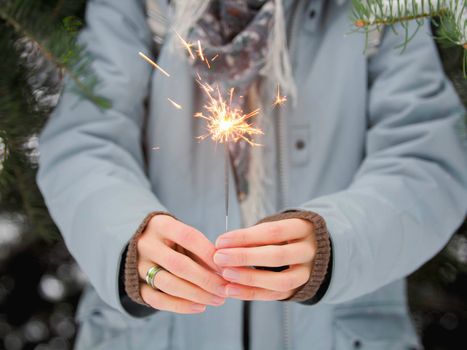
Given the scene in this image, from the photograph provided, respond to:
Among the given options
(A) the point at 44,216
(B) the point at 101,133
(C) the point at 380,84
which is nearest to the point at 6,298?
(A) the point at 44,216

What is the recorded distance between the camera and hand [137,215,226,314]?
0.48 meters

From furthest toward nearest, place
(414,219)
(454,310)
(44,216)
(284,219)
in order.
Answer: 1. (454,310)
2. (44,216)
3. (414,219)
4. (284,219)

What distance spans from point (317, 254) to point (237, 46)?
300mm

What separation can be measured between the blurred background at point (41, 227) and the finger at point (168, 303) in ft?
0.78

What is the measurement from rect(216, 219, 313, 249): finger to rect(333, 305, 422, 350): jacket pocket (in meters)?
0.26

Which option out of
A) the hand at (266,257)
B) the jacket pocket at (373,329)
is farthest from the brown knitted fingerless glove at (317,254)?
the jacket pocket at (373,329)

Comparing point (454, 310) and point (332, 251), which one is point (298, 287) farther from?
point (454, 310)

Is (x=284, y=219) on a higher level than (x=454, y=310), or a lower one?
higher

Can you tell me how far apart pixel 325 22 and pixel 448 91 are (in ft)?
0.63

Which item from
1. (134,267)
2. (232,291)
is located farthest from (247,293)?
(134,267)

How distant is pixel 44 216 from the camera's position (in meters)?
0.73

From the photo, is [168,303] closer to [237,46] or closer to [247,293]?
[247,293]

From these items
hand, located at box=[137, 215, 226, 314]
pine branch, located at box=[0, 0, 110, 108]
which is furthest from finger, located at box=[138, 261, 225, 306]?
pine branch, located at box=[0, 0, 110, 108]

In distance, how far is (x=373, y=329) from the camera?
0.71 m
